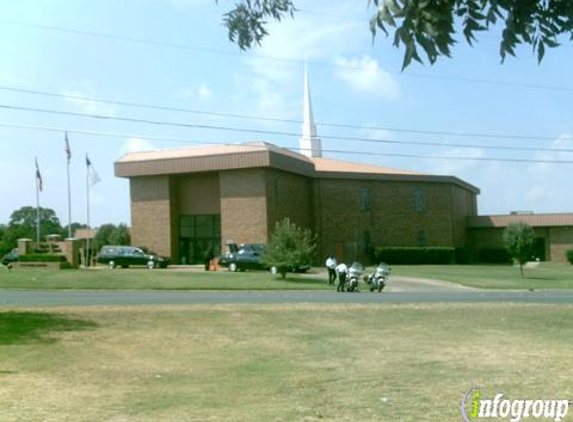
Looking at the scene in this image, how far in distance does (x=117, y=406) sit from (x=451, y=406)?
371 centimetres

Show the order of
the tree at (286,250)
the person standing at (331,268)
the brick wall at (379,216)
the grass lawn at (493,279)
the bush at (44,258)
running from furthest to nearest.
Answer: the brick wall at (379,216) < the bush at (44,258) < the tree at (286,250) < the grass lawn at (493,279) < the person standing at (331,268)

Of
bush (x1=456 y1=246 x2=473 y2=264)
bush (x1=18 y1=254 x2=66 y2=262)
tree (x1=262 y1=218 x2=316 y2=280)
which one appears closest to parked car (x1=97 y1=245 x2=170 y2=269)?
bush (x1=18 y1=254 x2=66 y2=262)

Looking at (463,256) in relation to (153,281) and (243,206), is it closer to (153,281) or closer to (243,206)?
(243,206)

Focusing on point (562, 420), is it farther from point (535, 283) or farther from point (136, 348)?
point (535, 283)

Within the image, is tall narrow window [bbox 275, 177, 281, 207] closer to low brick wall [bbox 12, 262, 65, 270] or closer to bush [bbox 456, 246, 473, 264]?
low brick wall [bbox 12, 262, 65, 270]

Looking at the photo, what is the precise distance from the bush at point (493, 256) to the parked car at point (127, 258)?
33880 millimetres

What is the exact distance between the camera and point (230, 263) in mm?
46719

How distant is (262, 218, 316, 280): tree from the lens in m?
39.6

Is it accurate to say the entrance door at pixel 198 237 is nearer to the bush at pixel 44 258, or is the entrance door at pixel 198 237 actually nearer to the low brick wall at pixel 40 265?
the bush at pixel 44 258

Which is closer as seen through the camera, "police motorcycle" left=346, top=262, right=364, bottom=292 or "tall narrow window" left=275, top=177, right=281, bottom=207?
"police motorcycle" left=346, top=262, right=364, bottom=292

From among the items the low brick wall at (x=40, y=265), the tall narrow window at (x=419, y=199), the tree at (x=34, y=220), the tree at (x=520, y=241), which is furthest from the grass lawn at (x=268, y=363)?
the tree at (x=34, y=220)

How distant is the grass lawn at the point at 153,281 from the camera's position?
117ft

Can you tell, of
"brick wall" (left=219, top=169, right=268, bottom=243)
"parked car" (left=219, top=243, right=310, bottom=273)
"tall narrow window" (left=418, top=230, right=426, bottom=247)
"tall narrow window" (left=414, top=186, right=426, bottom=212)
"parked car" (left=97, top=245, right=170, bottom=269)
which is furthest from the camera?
"tall narrow window" (left=418, top=230, right=426, bottom=247)

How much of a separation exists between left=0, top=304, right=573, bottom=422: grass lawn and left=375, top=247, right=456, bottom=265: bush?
39.4 m
